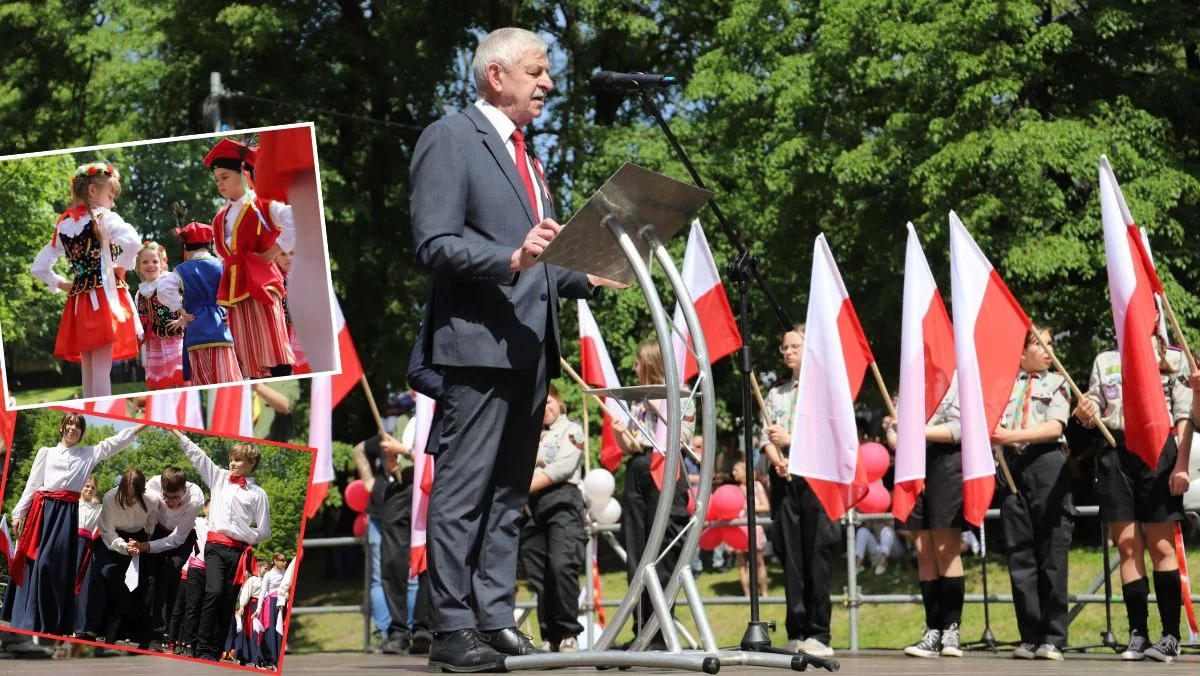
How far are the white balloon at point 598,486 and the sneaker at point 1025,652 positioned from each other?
16.7 feet

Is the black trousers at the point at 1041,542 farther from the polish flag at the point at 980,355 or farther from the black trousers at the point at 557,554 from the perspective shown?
the black trousers at the point at 557,554

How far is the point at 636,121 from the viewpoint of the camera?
22.4 m

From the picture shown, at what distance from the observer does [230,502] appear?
474cm

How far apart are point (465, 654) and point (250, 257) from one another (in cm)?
158

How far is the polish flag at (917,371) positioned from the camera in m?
9.52

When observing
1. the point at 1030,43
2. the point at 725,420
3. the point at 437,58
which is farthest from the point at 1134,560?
the point at 437,58

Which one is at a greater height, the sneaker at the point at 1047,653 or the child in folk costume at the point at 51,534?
the child in folk costume at the point at 51,534

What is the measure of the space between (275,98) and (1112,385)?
14.9 metres

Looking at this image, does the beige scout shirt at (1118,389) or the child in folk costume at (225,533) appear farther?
the beige scout shirt at (1118,389)

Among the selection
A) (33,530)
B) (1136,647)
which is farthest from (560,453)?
(33,530)

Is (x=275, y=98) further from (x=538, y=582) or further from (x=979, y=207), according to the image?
(x=538, y=582)

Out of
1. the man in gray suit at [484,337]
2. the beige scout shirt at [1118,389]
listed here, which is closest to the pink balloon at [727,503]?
the beige scout shirt at [1118,389]

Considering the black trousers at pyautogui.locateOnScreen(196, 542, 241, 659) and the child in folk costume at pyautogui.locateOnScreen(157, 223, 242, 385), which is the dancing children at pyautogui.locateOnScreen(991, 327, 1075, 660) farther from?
the black trousers at pyautogui.locateOnScreen(196, 542, 241, 659)

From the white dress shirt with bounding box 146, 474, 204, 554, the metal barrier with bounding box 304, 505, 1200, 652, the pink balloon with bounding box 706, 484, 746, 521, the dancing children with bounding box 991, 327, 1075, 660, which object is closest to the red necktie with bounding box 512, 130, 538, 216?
the white dress shirt with bounding box 146, 474, 204, 554
